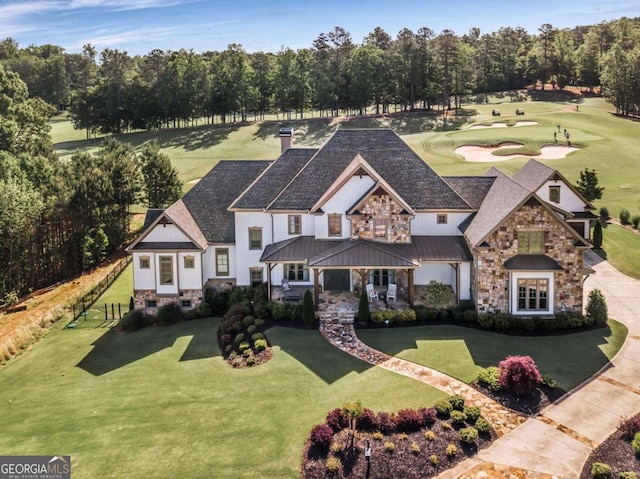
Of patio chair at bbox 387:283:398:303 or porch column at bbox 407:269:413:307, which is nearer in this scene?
porch column at bbox 407:269:413:307

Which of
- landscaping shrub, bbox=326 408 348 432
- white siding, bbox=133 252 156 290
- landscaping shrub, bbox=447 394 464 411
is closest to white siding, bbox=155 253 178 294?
white siding, bbox=133 252 156 290

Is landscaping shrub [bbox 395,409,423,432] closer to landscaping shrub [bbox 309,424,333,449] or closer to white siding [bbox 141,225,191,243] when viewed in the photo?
landscaping shrub [bbox 309,424,333,449]

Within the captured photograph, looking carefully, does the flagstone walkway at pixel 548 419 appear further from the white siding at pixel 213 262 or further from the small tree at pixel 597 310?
the white siding at pixel 213 262

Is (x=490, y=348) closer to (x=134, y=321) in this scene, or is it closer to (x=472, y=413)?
(x=472, y=413)

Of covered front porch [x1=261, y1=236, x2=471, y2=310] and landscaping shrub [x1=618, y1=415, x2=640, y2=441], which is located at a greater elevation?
covered front porch [x1=261, y1=236, x2=471, y2=310]

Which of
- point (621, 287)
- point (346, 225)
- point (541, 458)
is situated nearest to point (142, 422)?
point (541, 458)

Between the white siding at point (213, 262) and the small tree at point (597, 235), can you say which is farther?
the small tree at point (597, 235)

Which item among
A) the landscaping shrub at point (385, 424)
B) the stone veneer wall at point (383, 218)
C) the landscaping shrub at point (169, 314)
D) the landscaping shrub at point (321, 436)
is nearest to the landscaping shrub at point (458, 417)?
the landscaping shrub at point (385, 424)
